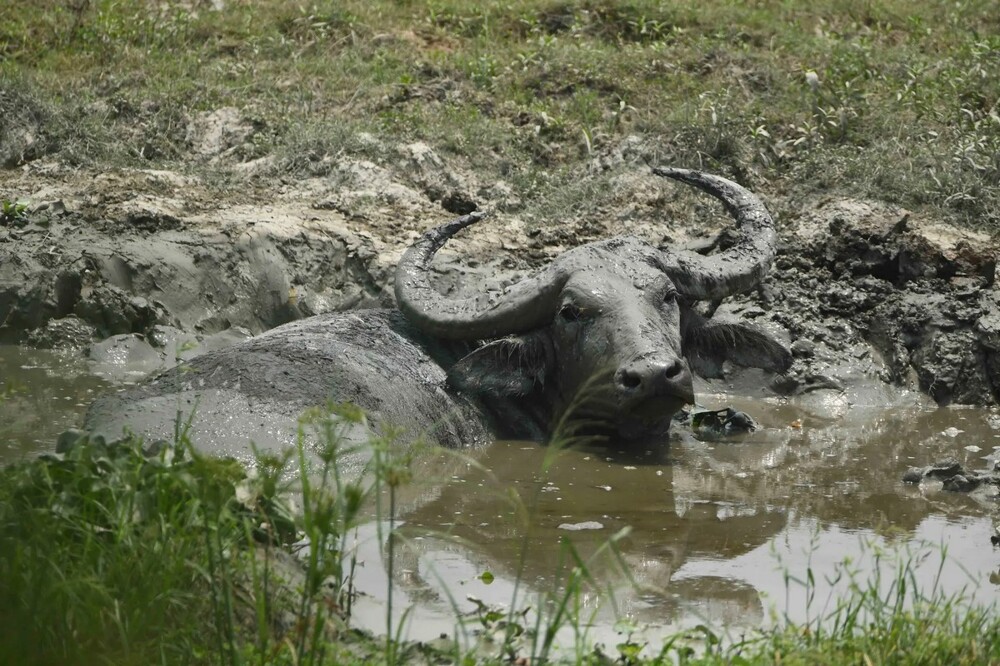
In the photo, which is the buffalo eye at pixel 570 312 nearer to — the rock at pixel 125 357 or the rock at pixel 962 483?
the rock at pixel 962 483

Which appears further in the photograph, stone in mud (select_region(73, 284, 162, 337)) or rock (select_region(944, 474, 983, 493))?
stone in mud (select_region(73, 284, 162, 337))

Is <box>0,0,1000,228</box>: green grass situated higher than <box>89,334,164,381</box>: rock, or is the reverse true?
<box>0,0,1000,228</box>: green grass

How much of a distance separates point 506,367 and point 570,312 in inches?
16.8

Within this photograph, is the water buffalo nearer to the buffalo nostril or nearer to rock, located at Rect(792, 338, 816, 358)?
the buffalo nostril

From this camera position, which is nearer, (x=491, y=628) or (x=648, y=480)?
(x=491, y=628)

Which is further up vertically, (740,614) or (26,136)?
(26,136)

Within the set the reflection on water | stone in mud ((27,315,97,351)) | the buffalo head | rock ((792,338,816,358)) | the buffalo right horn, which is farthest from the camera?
rock ((792,338,816,358))

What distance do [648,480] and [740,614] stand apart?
6.41 feet

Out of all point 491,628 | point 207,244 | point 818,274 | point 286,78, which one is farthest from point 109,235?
point 491,628

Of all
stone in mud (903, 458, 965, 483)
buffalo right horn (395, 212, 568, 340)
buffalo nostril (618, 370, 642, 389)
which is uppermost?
buffalo right horn (395, 212, 568, 340)

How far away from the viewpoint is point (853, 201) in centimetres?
912

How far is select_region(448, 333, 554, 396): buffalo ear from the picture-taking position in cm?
634

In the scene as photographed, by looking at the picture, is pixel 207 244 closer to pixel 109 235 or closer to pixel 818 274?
pixel 109 235

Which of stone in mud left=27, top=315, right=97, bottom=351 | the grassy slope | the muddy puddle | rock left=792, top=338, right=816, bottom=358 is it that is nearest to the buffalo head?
the muddy puddle
